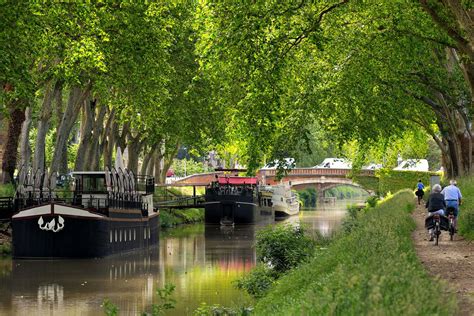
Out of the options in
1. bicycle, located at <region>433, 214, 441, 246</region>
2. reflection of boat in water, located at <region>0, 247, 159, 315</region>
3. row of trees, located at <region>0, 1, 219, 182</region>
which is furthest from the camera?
row of trees, located at <region>0, 1, 219, 182</region>

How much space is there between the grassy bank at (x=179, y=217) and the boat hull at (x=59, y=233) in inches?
965

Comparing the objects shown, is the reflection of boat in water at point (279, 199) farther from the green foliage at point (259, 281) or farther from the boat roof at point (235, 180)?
the green foliage at point (259, 281)

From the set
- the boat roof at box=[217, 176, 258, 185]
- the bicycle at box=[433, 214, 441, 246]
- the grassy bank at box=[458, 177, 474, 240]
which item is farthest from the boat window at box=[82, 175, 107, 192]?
the boat roof at box=[217, 176, 258, 185]

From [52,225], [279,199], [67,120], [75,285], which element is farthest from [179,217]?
[75,285]

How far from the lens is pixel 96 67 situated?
42156 mm

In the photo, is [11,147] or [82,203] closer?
[82,203]

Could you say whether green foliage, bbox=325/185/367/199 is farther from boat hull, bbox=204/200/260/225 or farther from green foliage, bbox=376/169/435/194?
boat hull, bbox=204/200/260/225

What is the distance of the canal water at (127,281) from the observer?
2775 cm

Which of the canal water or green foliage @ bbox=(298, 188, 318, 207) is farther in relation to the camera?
green foliage @ bbox=(298, 188, 318, 207)

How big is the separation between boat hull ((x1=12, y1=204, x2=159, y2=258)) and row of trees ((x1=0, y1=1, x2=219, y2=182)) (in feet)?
14.0

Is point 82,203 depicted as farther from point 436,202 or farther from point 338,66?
point 436,202

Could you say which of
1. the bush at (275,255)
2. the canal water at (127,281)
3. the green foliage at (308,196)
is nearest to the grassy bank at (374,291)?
the canal water at (127,281)

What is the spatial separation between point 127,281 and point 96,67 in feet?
37.5

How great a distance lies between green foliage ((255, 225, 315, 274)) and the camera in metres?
28.1
